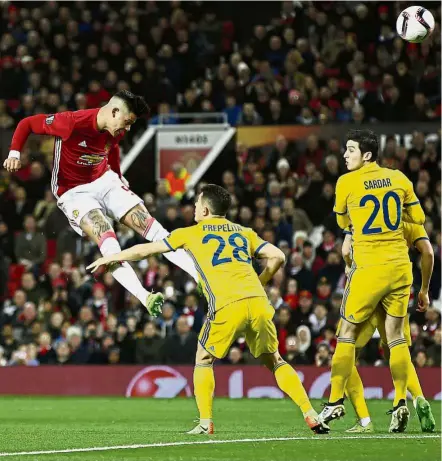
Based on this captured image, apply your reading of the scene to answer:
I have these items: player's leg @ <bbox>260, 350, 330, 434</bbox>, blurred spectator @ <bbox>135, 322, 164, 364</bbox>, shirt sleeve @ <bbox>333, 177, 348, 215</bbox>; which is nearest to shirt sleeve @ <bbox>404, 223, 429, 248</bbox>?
shirt sleeve @ <bbox>333, 177, 348, 215</bbox>

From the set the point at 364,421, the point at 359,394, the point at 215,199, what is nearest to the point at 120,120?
the point at 215,199

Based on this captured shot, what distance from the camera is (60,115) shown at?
10867mm

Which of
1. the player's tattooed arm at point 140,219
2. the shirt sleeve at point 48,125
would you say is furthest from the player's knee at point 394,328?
the shirt sleeve at point 48,125

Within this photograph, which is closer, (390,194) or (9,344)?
(390,194)

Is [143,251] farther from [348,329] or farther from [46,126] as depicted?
[46,126]

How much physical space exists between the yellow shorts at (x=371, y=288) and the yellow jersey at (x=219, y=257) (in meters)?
0.88

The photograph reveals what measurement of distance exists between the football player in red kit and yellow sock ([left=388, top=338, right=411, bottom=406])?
74.5 inches

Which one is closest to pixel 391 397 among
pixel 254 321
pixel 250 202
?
pixel 250 202

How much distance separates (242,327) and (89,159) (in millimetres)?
2690

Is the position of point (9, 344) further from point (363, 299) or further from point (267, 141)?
point (363, 299)

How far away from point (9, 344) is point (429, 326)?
Result: 6548mm

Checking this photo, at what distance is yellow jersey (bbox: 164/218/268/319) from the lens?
367 inches

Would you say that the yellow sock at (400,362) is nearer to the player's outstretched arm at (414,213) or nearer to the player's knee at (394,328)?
the player's knee at (394,328)

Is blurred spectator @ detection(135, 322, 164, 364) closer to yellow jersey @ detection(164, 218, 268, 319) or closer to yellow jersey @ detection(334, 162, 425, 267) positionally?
yellow jersey @ detection(334, 162, 425, 267)
